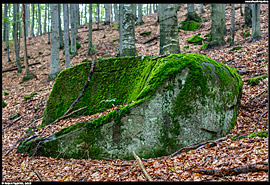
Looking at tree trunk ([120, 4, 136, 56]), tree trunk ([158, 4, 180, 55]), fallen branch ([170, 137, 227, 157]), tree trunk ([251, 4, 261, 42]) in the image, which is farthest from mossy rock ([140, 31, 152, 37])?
fallen branch ([170, 137, 227, 157])

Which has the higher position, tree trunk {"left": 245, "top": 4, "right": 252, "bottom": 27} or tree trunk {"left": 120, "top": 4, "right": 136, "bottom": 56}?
tree trunk {"left": 245, "top": 4, "right": 252, "bottom": 27}

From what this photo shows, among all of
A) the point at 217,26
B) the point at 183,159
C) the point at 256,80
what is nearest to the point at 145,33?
the point at 217,26

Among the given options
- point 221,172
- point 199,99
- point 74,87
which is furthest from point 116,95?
point 221,172

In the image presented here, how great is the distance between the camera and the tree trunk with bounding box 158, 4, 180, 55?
7.16 metres

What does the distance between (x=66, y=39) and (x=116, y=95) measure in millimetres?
7962

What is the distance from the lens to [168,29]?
7.24m

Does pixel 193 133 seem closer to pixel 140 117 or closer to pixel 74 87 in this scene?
pixel 140 117

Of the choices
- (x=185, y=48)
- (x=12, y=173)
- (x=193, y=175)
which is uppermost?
(x=185, y=48)

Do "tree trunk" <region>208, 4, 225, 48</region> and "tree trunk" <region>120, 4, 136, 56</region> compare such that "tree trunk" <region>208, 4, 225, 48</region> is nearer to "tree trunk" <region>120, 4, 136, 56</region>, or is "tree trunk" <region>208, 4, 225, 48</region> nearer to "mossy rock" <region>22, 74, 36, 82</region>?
"tree trunk" <region>120, 4, 136, 56</region>

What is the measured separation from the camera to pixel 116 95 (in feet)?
19.8

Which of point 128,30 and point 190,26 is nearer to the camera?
point 128,30

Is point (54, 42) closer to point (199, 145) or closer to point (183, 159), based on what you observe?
point (199, 145)

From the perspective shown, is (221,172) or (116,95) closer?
(221,172)

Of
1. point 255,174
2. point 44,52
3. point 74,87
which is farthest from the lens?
point 44,52
